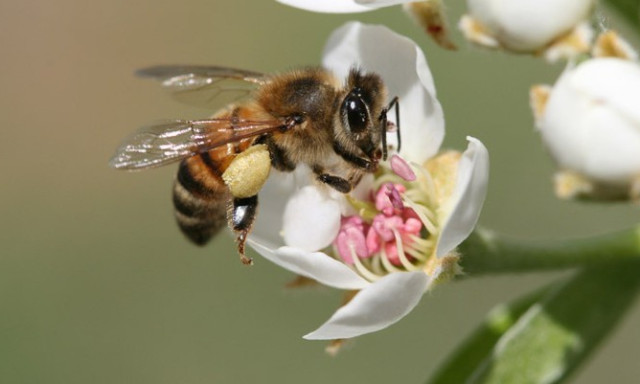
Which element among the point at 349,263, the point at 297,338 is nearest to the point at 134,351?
the point at 297,338

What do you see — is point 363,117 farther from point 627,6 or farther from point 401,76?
point 627,6

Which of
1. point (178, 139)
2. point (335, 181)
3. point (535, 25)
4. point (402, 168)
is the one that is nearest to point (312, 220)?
point (335, 181)

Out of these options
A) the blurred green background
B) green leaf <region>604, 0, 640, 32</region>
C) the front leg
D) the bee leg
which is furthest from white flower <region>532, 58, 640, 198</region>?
the blurred green background

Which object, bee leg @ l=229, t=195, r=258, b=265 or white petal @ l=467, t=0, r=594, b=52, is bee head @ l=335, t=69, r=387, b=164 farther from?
white petal @ l=467, t=0, r=594, b=52

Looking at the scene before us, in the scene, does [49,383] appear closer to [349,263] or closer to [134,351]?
[134,351]

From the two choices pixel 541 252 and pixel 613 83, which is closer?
pixel 613 83

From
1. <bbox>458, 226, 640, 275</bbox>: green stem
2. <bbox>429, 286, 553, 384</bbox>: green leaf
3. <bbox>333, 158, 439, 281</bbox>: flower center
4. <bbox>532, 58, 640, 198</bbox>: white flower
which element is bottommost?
<bbox>429, 286, 553, 384</bbox>: green leaf
